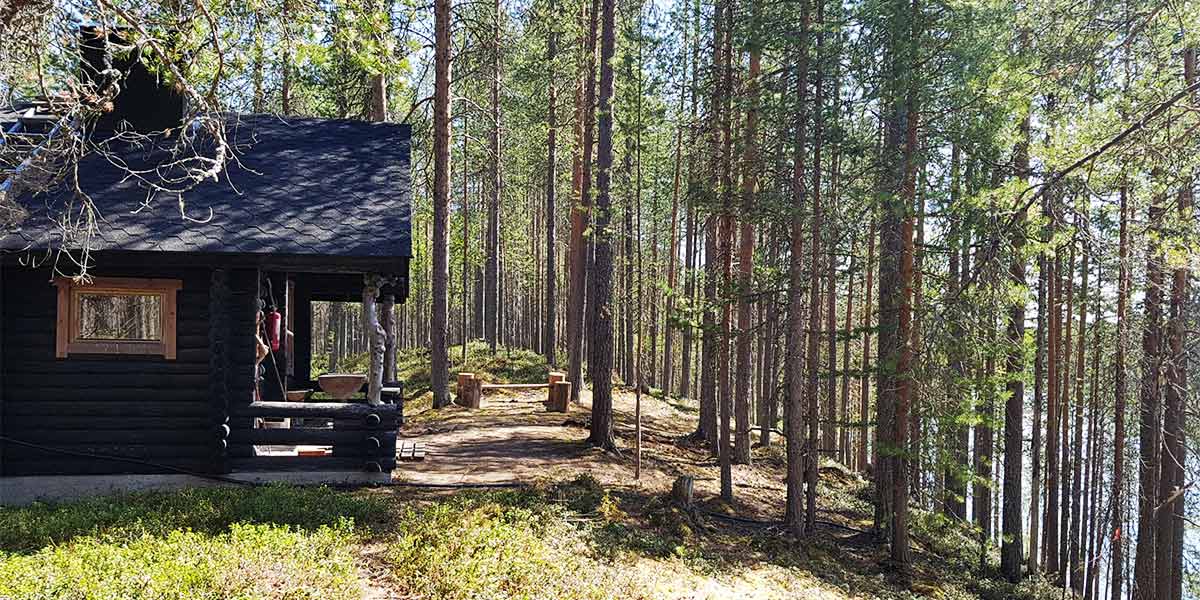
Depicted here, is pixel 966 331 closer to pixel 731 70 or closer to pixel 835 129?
pixel 835 129

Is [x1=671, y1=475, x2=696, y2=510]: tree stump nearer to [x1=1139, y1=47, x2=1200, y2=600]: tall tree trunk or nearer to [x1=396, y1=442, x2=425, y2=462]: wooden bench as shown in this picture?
[x1=396, y1=442, x2=425, y2=462]: wooden bench

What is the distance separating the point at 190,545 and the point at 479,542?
2.80 m

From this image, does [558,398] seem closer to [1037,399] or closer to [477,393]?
[477,393]

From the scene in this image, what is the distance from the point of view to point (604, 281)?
16.0 metres

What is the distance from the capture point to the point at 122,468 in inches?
413

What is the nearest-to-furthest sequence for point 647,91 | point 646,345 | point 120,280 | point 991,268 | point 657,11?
point 120,280
point 991,268
point 647,91
point 657,11
point 646,345

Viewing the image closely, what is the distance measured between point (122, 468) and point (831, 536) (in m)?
11.6

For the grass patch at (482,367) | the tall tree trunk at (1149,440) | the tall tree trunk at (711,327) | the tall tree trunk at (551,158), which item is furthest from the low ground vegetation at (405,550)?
the tall tree trunk at (551,158)

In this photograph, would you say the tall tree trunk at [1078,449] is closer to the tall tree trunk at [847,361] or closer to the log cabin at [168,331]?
the tall tree trunk at [847,361]

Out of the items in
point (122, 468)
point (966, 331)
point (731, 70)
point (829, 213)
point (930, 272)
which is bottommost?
point (122, 468)

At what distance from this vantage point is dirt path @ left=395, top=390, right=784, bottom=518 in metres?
13.3

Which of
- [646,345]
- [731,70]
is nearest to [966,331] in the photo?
[731,70]

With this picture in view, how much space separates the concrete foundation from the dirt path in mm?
1921

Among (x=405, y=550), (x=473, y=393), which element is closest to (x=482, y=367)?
(x=473, y=393)
